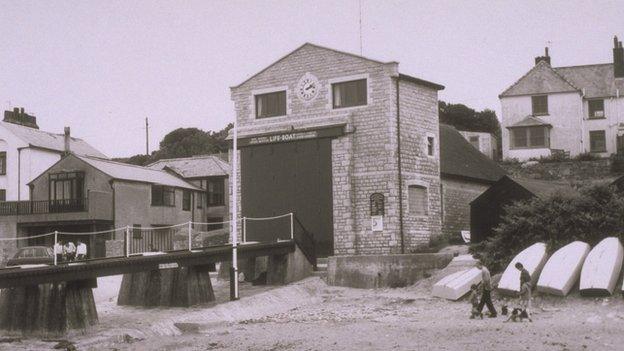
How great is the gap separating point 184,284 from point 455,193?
1488 centimetres

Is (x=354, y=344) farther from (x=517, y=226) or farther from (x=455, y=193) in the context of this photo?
(x=455, y=193)

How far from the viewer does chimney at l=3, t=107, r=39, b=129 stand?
55.2m

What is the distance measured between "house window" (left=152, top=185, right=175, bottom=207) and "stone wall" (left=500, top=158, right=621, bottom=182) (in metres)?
20.3

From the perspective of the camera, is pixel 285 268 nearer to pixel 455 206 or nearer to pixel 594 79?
pixel 455 206

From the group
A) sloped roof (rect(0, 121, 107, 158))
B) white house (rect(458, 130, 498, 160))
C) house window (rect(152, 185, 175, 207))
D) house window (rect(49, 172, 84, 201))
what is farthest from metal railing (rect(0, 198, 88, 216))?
white house (rect(458, 130, 498, 160))

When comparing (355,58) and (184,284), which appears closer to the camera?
(184,284)

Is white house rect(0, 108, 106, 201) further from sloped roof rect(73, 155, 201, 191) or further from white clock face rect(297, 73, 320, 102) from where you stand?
white clock face rect(297, 73, 320, 102)

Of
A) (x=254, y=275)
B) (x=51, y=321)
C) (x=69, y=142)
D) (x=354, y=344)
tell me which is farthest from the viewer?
(x=69, y=142)

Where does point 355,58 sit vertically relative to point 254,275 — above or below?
above

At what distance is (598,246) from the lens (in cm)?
2275

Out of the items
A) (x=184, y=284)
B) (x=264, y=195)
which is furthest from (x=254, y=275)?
(x=184, y=284)

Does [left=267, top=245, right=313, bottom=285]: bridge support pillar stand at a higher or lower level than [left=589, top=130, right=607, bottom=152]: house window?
lower

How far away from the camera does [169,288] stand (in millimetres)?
25203

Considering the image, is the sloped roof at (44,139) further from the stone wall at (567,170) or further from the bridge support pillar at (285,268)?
the stone wall at (567,170)
